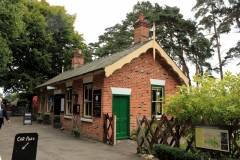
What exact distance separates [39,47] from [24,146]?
2233 cm

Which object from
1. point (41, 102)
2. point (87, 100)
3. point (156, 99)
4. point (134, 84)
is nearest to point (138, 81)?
point (134, 84)

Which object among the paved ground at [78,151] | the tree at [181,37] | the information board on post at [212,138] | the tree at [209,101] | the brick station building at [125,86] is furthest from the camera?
the tree at [181,37]

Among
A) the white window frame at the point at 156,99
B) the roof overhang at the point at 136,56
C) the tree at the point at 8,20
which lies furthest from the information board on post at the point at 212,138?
the tree at the point at 8,20

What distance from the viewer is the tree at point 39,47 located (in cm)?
2358

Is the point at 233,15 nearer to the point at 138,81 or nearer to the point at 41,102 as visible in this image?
the point at 138,81

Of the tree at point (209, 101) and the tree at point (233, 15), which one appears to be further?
the tree at point (233, 15)

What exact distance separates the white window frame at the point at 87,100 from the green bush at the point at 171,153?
5.46m

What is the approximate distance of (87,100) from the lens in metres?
11.8

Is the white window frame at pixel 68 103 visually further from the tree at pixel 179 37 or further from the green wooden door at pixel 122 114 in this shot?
the tree at pixel 179 37

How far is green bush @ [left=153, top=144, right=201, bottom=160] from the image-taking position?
5652 millimetres

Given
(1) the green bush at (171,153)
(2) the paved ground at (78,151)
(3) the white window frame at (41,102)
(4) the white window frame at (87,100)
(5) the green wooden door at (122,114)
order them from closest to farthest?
(1) the green bush at (171,153)
(2) the paved ground at (78,151)
(5) the green wooden door at (122,114)
(4) the white window frame at (87,100)
(3) the white window frame at (41,102)

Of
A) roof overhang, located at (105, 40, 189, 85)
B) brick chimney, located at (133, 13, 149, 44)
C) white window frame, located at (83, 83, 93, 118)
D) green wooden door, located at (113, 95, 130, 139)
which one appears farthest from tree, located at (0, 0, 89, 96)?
roof overhang, located at (105, 40, 189, 85)

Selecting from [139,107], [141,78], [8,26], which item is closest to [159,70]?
[141,78]

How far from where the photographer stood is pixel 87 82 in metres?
11.7
